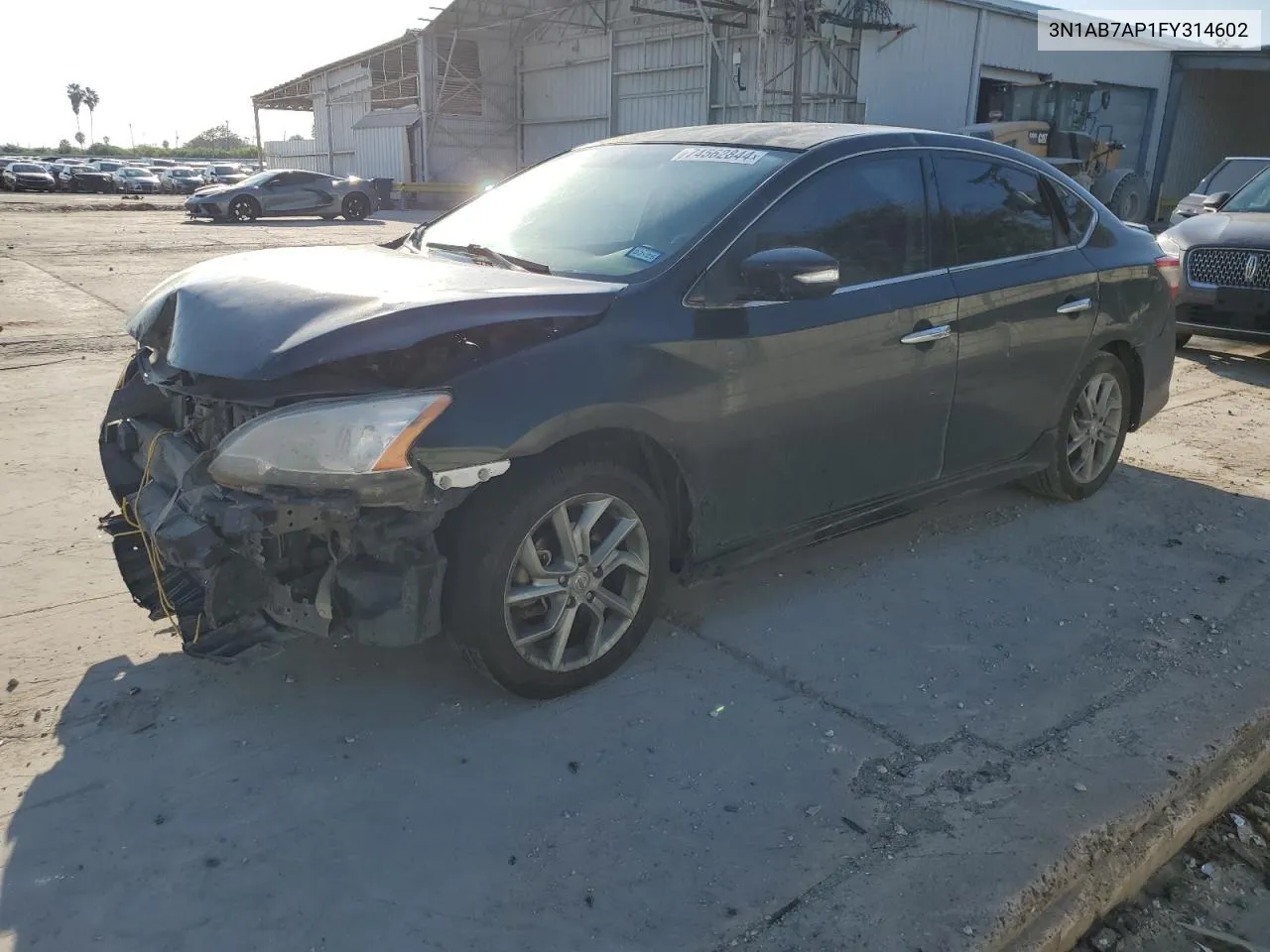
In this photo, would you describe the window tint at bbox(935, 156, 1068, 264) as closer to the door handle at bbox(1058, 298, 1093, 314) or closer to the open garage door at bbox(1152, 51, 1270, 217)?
the door handle at bbox(1058, 298, 1093, 314)

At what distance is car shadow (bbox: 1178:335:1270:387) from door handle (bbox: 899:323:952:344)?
5.96 metres

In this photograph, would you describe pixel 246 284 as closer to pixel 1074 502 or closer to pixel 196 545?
pixel 196 545

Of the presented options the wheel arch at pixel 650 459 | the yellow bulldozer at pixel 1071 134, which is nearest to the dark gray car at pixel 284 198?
the yellow bulldozer at pixel 1071 134

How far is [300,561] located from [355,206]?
26159mm

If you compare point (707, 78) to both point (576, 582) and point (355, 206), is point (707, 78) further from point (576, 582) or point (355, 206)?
point (576, 582)

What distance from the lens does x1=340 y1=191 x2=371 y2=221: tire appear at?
26.7m

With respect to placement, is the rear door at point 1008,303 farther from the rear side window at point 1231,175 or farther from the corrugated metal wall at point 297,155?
the corrugated metal wall at point 297,155

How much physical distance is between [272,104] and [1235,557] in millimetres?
53521

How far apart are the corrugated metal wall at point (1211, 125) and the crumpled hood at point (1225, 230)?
23.0 meters

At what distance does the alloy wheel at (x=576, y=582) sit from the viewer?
301 centimetres

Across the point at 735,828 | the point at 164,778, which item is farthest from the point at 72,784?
the point at 735,828

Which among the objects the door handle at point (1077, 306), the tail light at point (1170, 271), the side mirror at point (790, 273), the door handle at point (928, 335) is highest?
the side mirror at point (790, 273)

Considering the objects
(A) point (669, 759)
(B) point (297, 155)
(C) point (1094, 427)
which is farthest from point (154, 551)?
(B) point (297, 155)

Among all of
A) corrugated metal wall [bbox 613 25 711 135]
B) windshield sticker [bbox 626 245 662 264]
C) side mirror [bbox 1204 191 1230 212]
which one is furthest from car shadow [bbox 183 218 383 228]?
windshield sticker [bbox 626 245 662 264]
